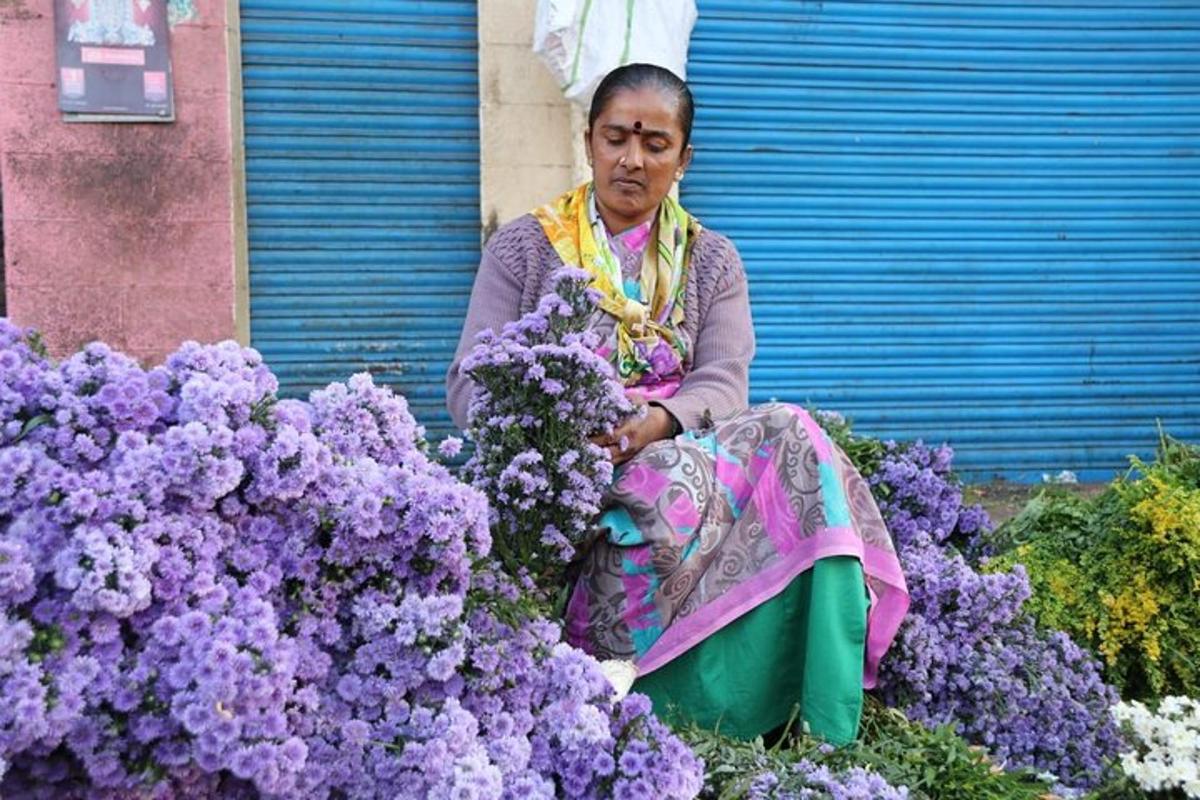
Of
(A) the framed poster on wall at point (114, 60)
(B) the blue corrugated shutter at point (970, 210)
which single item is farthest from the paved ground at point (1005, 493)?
(A) the framed poster on wall at point (114, 60)

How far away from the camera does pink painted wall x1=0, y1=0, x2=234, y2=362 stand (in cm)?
478

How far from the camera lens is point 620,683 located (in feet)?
7.36

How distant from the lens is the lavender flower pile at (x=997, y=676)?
8.63 ft

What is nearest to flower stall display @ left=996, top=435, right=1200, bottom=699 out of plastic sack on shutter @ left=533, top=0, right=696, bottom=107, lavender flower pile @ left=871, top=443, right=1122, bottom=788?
lavender flower pile @ left=871, top=443, right=1122, bottom=788

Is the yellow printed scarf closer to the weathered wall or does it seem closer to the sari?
the sari

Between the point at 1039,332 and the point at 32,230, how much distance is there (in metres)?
4.87

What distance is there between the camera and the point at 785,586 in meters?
2.45

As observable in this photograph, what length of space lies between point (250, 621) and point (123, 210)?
384cm

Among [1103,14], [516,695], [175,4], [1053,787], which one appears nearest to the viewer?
[516,695]

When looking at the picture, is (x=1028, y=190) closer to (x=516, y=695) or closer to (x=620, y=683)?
(x=620, y=683)

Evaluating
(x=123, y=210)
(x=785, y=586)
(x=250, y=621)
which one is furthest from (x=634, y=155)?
(x=123, y=210)

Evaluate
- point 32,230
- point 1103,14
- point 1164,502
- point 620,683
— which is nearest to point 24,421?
point 620,683

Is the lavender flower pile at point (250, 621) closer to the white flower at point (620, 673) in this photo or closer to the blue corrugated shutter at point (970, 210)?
the white flower at point (620, 673)

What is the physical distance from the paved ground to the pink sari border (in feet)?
10.4
